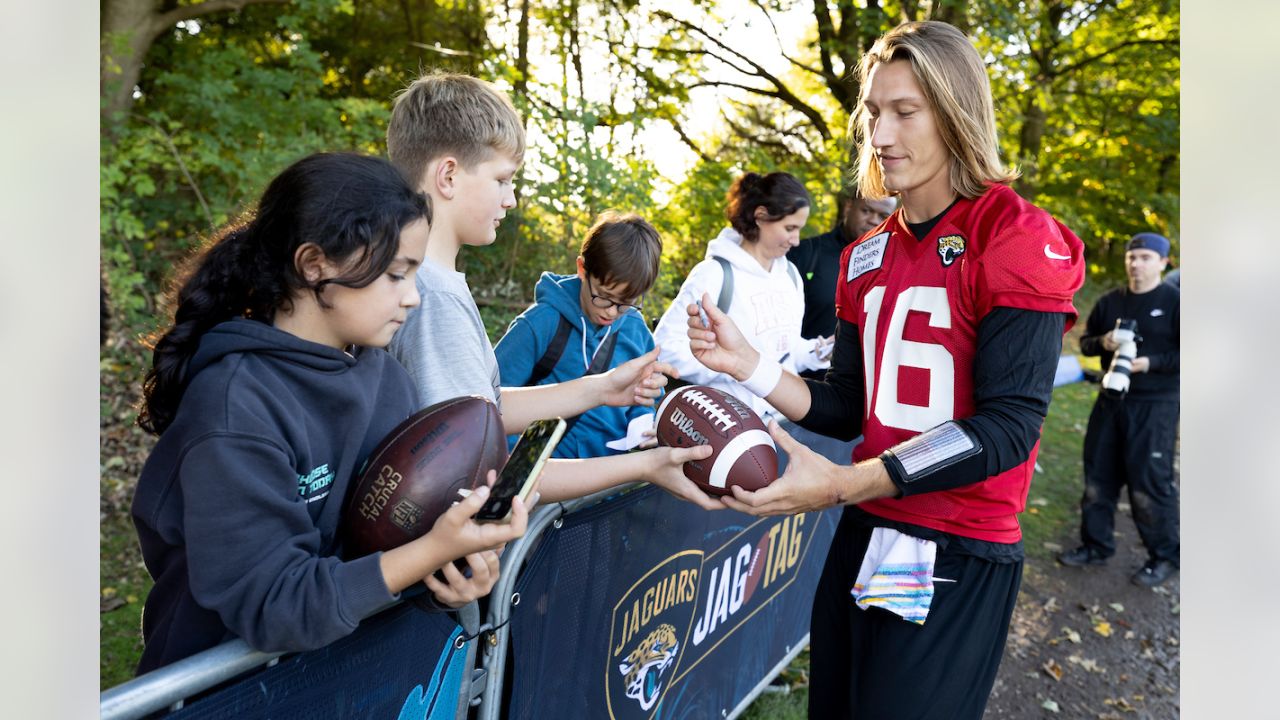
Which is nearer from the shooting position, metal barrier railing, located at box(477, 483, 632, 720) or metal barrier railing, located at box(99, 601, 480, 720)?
metal barrier railing, located at box(99, 601, 480, 720)

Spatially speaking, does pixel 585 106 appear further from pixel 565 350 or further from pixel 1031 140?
pixel 1031 140

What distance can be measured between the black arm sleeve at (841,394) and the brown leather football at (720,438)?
208 millimetres

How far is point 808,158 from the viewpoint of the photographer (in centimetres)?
1319

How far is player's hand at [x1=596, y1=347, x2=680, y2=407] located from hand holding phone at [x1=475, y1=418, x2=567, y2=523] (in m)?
1.27

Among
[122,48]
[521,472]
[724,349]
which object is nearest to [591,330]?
[724,349]

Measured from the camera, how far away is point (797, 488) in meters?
2.28

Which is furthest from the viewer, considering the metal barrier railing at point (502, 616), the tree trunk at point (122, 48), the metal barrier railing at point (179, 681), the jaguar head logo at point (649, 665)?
the tree trunk at point (122, 48)

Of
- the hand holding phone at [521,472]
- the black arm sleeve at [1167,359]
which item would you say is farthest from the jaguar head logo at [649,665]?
the black arm sleeve at [1167,359]

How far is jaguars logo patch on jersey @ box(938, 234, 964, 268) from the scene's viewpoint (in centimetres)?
221

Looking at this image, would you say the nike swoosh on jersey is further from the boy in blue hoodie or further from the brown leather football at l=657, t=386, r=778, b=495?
the boy in blue hoodie

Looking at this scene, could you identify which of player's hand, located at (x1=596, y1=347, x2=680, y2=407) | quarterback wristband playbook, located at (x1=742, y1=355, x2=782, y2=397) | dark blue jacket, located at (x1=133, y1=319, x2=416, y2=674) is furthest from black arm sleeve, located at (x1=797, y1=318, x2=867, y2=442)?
dark blue jacket, located at (x1=133, y1=319, x2=416, y2=674)

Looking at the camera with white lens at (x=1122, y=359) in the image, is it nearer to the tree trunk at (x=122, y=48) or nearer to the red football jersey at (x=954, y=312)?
the red football jersey at (x=954, y=312)

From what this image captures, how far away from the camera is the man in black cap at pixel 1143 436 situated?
662 cm

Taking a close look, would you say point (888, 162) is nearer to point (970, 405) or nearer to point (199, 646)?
point (970, 405)
